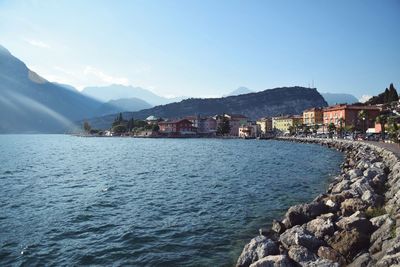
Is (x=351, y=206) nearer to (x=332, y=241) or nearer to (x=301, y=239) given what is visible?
(x=332, y=241)

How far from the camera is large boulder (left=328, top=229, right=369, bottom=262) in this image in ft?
39.3

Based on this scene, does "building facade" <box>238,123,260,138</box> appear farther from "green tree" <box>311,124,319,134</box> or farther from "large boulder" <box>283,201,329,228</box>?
"large boulder" <box>283,201,329,228</box>

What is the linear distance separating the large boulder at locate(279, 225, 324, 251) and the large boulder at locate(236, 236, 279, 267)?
2.40 ft

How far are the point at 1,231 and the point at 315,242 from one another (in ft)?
47.9

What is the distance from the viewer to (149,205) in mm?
23031

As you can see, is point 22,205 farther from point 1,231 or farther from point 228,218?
point 228,218

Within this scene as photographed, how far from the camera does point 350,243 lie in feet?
40.2

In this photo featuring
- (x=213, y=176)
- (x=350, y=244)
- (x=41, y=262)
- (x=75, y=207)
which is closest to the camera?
(x=350, y=244)

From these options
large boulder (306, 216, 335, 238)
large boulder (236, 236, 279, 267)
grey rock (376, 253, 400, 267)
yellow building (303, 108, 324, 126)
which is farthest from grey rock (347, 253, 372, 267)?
yellow building (303, 108, 324, 126)

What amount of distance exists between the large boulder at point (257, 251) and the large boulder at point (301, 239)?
0.73 metres

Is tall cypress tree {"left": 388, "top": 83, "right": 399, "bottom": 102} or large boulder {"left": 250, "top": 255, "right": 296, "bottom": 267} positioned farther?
tall cypress tree {"left": 388, "top": 83, "right": 399, "bottom": 102}

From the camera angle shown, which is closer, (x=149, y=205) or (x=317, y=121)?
(x=149, y=205)

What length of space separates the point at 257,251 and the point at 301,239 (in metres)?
1.72

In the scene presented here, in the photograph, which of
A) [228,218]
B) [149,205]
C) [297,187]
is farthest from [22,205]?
[297,187]
